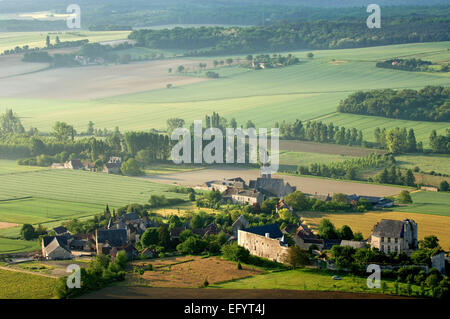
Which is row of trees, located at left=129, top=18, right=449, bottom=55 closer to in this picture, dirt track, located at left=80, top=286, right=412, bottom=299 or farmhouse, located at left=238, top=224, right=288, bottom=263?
farmhouse, located at left=238, top=224, right=288, bottom=263

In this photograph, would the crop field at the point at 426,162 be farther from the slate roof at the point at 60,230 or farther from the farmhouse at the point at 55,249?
the farmhouse at the point at 55,249

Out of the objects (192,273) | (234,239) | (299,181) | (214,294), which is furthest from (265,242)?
(299,181)

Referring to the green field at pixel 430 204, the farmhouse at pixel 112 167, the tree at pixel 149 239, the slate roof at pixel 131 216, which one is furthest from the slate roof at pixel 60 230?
the green field at pixel 430 204

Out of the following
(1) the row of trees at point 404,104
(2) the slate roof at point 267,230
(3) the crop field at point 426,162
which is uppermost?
(1) the row of trees at point 404,104

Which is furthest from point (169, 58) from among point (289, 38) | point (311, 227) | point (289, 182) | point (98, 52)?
point (311, 227)

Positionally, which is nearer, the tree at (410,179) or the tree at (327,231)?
the tree at (327,231)

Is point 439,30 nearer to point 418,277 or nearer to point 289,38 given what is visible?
point 289,38

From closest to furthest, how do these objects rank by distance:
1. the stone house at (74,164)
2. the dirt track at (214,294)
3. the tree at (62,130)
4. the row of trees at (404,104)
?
the dirt track at (214,294)
the stone house at (74,164)
the tree at (62,130)
the row of trees at (404,104)

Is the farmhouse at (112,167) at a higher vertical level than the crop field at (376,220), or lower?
higher
